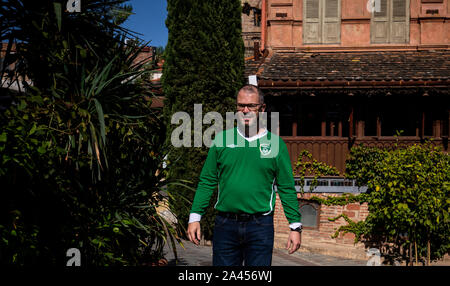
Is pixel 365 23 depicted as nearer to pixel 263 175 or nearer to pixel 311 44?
pixel 311 44

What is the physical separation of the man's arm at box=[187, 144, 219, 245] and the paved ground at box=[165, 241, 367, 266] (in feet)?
14.3

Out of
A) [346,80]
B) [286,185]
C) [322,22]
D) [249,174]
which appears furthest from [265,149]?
[322,22]

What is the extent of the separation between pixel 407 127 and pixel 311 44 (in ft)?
12.8

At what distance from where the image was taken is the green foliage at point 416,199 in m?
9.01

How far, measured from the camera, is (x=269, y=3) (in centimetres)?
1471

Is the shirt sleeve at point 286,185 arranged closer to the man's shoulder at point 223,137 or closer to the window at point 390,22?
the man's shoulder at point 223,137

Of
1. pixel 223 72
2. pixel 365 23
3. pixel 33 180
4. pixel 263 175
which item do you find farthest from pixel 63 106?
pixel 365 23

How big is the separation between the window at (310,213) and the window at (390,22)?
582 cm

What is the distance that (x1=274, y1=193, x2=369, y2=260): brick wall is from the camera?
1121 cm

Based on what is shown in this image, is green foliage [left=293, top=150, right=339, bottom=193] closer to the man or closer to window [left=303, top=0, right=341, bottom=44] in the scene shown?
window [left=303, top=0, right=341, bottom=44]

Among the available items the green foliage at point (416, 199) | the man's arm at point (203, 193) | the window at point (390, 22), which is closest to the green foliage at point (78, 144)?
the man's arm at point (203, 193)

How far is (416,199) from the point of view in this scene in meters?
9.05

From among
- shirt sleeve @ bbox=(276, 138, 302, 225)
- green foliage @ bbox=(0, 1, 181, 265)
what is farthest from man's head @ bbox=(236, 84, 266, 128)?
green foliage @ bbox=(0, 1, 181, 265)

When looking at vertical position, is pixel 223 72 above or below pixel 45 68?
above
